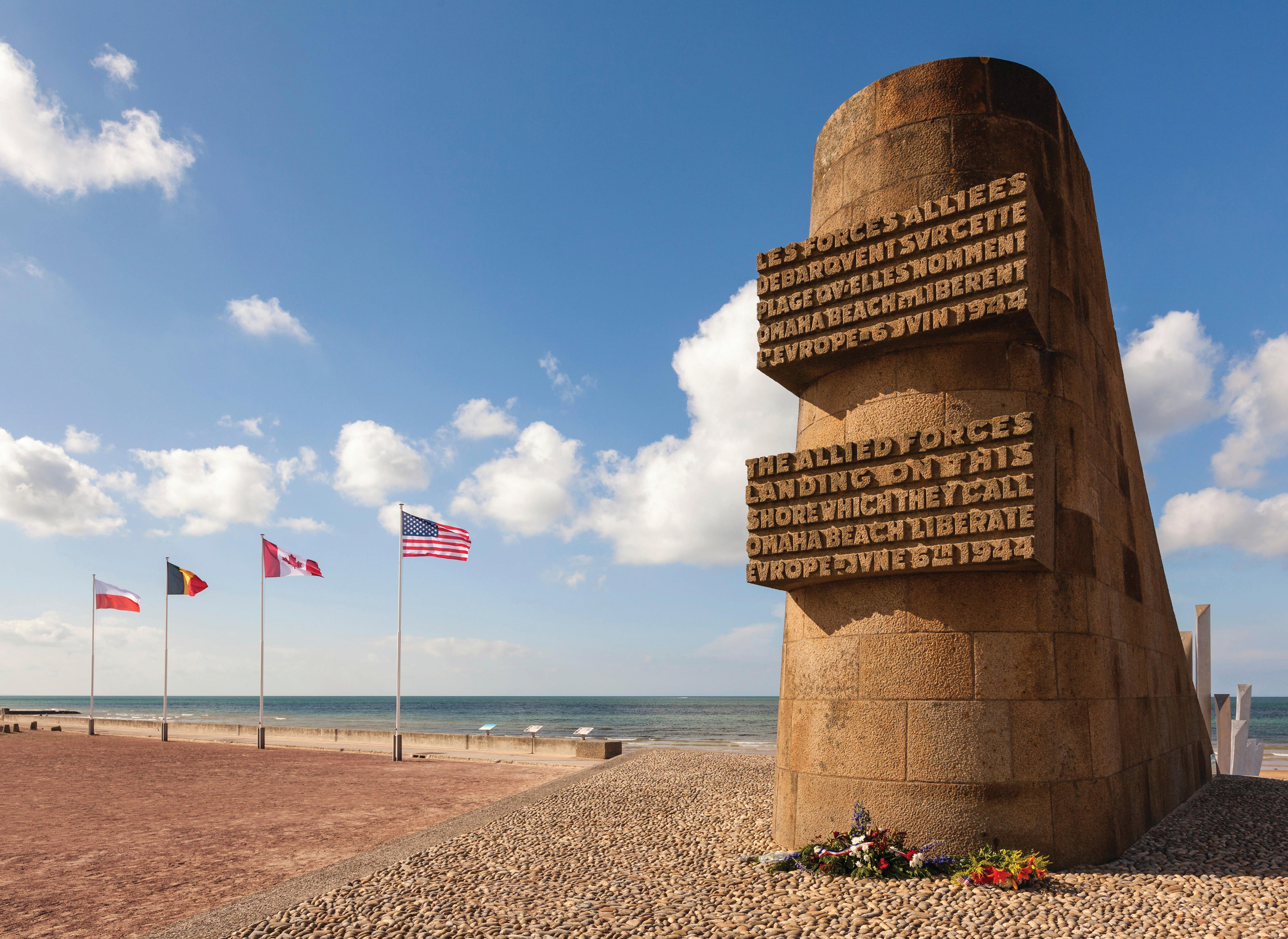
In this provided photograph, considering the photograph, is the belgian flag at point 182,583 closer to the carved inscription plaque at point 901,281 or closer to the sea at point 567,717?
the sea at point 567,717

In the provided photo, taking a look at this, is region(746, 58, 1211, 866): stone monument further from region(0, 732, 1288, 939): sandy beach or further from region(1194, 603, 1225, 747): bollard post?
region(1194, 603, 1225, 747): bollard post

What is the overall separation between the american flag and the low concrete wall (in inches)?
236

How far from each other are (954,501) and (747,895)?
14.1 feet

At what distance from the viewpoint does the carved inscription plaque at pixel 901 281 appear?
850 centimetres

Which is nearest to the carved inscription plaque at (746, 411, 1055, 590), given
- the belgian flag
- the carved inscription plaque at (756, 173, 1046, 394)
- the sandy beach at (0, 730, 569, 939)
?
the carved inscription plaque at (756, 173, 1046, 394)

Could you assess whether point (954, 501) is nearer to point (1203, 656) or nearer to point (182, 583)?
point (1203, 656)

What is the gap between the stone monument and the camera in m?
8.00

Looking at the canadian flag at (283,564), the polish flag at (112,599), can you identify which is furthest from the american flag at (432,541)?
the polish flag at (112,599)

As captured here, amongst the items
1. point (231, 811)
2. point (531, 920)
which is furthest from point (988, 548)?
point (231, 811)

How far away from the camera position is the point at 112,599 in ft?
105

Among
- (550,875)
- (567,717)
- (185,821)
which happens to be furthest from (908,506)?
(567,717)

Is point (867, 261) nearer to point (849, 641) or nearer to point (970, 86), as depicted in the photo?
point (970, 86)

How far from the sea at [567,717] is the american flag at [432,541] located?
9643 mm

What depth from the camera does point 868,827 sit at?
26.7ft
